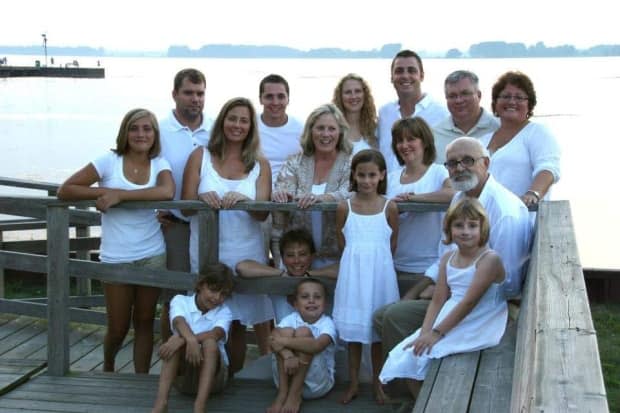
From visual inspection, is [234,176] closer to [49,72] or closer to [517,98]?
[517,98]

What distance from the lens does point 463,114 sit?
17.6 feet

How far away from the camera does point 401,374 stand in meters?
4.03

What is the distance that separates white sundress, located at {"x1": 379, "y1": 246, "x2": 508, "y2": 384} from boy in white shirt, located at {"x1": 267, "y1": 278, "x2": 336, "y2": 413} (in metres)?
0.73

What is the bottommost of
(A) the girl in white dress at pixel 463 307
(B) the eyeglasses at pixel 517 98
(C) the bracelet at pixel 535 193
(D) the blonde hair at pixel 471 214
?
(A) the girl in white dress at pixel 463 307

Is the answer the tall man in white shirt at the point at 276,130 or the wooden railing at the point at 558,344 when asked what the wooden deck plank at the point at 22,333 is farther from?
the wooden railing at the point at 558,344

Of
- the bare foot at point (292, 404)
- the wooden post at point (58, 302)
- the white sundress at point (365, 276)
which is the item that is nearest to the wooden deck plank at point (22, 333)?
the wooden post at point (58, 302)

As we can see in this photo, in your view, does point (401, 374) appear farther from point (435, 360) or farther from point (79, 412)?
point (79, 412)

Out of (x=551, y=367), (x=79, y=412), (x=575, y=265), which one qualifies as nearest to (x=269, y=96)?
(x=79, y=412)

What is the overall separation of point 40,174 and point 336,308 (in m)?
23.0

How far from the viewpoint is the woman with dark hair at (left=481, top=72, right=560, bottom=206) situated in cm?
478

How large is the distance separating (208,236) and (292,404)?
1.05m

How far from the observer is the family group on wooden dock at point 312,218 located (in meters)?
4.64

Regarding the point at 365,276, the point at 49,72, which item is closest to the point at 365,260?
the point at 365,276

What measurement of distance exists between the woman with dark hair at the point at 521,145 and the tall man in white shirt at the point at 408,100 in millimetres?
907
